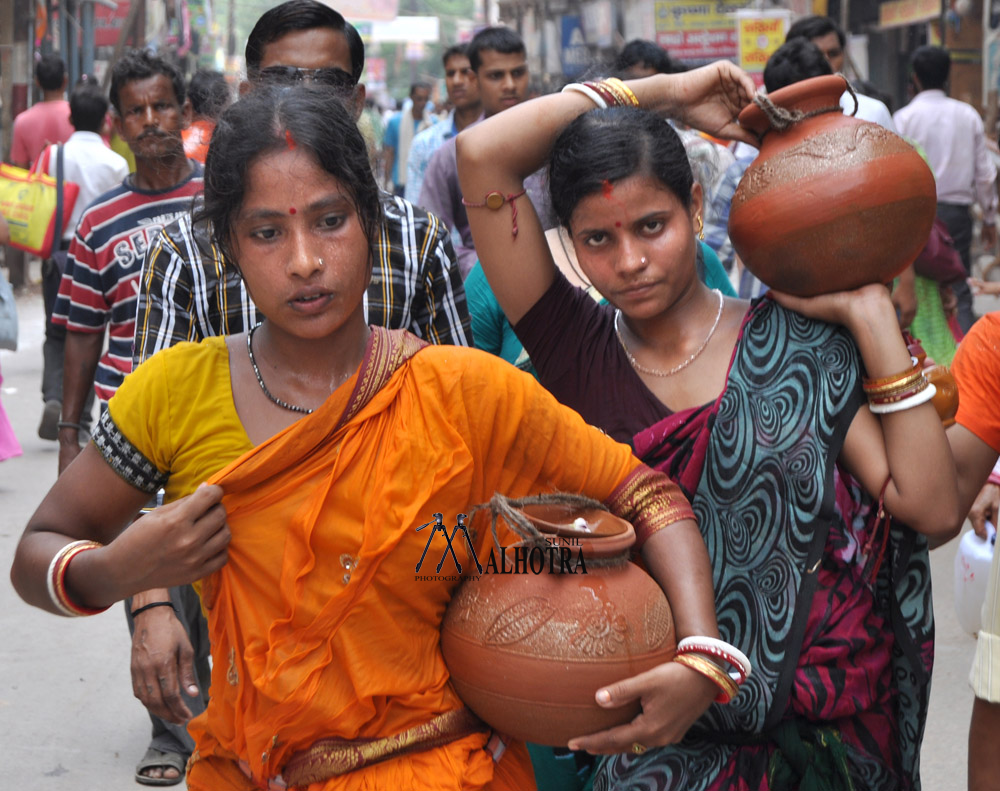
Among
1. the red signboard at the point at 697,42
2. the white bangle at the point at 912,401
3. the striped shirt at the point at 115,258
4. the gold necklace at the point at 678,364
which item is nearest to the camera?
the white bangle at the point at 912,401

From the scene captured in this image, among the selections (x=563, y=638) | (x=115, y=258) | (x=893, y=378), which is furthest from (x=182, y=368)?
(x=115, y=258)

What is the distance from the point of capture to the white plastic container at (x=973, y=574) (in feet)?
11.6

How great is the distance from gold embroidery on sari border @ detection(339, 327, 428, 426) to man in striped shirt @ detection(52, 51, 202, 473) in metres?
2.21

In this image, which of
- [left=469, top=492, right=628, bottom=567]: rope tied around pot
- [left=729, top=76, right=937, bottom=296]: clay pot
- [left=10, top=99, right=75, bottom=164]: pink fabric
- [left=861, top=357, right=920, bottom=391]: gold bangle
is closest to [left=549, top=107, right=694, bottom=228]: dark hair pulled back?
[left=729, top=76, right=937, bottom=296]: clay pot

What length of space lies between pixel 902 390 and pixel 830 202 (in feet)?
1.20

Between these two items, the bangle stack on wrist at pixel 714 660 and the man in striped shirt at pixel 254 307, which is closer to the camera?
the bangle stack on wrist at pixel 714 660

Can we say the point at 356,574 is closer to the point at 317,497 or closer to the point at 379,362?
the point at 317,497

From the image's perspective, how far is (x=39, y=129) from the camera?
10.9 m

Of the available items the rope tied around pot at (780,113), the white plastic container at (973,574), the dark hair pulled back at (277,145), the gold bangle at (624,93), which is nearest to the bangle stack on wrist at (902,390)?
the rope tied around pot at (780,113)

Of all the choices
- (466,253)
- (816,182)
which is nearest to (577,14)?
(466,253)

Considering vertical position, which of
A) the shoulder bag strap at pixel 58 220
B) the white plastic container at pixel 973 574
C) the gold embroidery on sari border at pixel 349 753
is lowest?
the white plastic container at pixel 973 574

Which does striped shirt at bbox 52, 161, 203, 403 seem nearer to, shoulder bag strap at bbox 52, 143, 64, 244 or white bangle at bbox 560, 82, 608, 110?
white bangle at bbox 560, 82, 608, 110

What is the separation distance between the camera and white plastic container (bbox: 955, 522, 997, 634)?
3.54 meters

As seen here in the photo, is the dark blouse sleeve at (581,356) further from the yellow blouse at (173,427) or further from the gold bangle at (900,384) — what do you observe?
the yellow blouse at (173,427)
